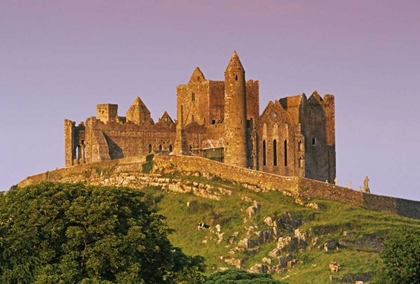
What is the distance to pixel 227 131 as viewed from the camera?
116 m

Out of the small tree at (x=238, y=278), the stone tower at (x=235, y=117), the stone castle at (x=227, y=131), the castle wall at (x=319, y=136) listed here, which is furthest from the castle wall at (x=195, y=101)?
the small tree at (x=238, y=278)

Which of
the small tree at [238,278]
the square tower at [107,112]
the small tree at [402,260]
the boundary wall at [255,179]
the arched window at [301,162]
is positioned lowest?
the small tree at [238,278]

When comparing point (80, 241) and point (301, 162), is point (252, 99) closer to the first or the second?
point (301, 162)

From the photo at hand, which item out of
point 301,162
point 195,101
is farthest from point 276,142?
point 195,101

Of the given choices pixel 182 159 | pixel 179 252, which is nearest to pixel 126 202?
pixel 179 252

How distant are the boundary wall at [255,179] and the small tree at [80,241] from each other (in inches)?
1235

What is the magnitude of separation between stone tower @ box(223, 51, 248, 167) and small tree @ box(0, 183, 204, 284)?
123 ft

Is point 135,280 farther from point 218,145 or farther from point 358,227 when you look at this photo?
point 218,145

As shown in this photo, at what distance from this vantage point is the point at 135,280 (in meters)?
72.1

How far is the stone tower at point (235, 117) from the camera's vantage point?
4535 inches

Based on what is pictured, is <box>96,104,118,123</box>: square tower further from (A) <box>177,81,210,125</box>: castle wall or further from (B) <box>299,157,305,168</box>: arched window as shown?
(B) <box>299,157,305,168</box>: arched window

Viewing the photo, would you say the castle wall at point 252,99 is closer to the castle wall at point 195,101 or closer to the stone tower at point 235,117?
the stone tower at point 235,117

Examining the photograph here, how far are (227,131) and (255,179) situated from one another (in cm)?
752

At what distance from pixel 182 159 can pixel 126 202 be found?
35.4 metres
